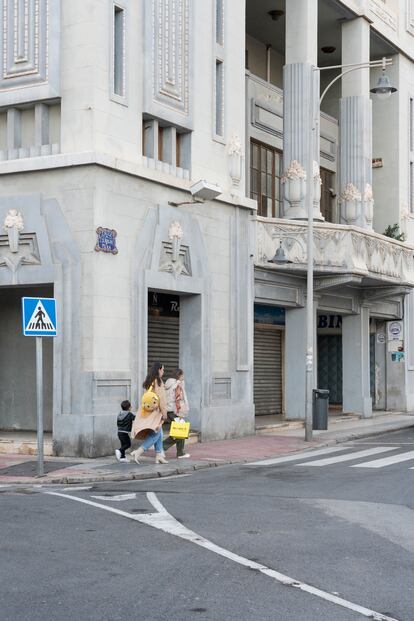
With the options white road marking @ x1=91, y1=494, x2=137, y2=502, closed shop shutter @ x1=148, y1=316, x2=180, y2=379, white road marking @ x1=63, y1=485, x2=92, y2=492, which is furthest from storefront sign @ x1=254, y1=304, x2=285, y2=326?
white road marking @ x1=91, y1=494, x2=137, y2=502

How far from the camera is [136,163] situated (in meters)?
20.2

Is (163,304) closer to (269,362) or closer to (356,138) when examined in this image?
(269,362)

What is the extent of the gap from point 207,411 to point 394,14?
19.3 meters

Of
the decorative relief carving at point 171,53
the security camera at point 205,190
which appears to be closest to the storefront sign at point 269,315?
the security camera at point 205,190

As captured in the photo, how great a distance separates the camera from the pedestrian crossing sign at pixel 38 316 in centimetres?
1546

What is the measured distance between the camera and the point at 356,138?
30.7 m

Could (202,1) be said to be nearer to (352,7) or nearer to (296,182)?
(296,182)

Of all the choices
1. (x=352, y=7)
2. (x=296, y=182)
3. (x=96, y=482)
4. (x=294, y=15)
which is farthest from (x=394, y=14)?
(x=96, y=482)

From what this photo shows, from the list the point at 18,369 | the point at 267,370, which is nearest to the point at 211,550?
the point at 18,369

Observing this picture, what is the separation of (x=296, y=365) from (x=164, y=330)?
17.3 feet

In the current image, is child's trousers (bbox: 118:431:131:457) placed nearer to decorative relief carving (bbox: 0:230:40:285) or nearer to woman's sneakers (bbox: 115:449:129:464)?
woman's sneakers (bbox: 115:449:129:464)

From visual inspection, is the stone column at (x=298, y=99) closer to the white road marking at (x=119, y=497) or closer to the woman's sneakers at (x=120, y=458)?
the woman's sneakers at (x=120, y=458)

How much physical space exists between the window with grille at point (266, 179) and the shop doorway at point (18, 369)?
9214 mm

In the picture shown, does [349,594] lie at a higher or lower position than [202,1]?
lower
